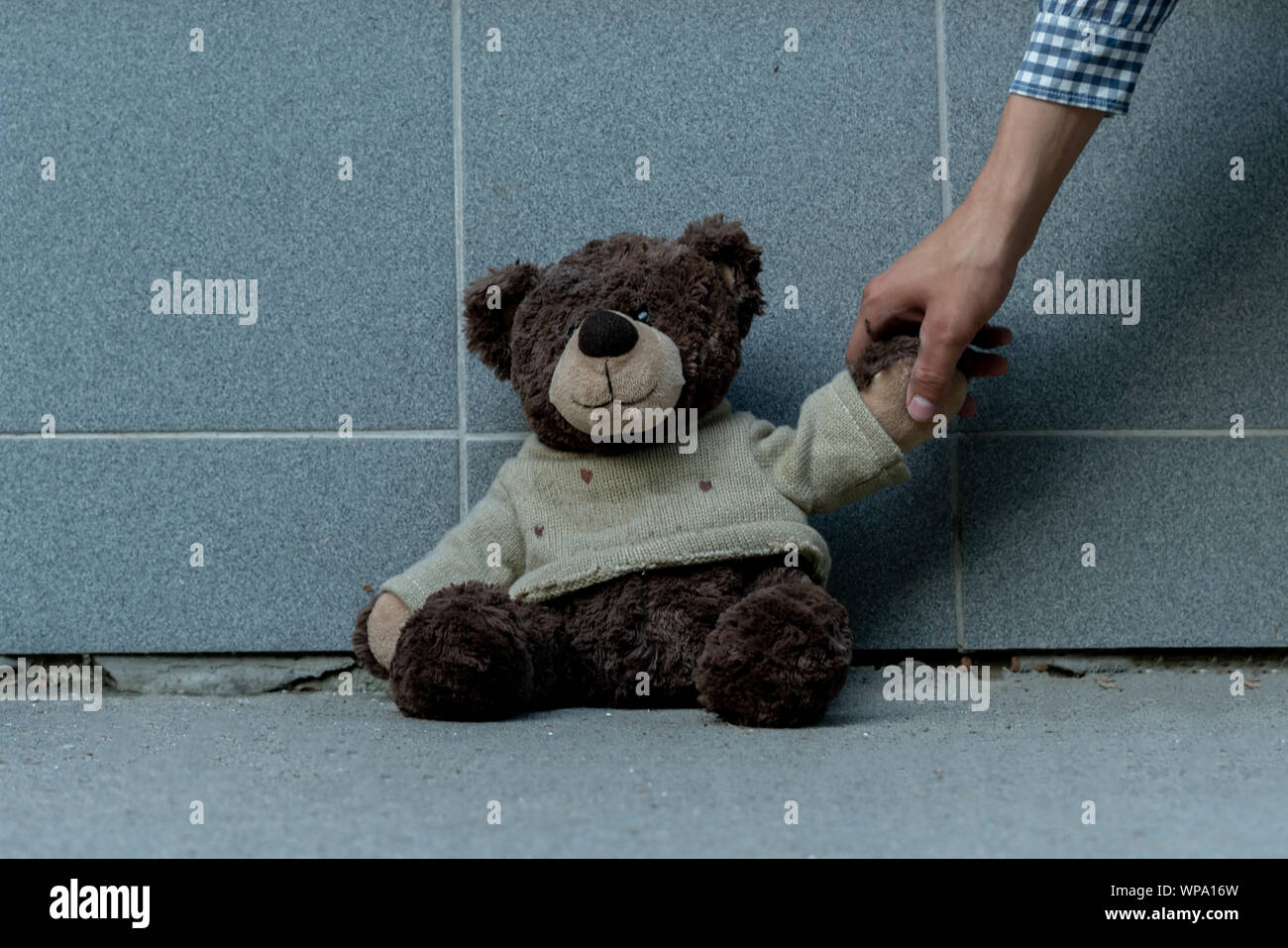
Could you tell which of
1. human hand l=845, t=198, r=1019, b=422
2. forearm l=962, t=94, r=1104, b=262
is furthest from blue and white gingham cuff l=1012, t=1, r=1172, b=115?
human hand l=845, t=198, r=1019, b=422

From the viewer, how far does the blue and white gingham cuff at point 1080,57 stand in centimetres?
134

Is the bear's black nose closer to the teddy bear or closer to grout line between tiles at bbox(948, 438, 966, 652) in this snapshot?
the teddy bear

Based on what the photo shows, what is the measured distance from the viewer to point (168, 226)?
1683mm

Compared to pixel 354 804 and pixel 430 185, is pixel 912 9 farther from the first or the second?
pixel 354 804

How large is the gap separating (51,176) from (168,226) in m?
0.19

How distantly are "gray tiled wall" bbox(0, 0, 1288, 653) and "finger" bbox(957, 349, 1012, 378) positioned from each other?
9.2 inches

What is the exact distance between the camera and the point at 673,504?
1.42m

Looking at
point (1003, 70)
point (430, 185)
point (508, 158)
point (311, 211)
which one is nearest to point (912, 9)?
point (1003, 70)

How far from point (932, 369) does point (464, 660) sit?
661 mm

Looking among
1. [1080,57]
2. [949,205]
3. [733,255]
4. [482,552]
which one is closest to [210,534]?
[482,552]

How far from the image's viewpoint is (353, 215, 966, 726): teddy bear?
4.49ft

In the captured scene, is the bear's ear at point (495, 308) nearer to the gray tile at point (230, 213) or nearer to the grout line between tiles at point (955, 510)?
the gray tile at point (230, 213)

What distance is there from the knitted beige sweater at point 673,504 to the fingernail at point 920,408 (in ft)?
0.16

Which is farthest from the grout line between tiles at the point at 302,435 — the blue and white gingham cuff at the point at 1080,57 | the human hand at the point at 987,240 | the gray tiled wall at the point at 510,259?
the blue and white gingham cuff at the point at 1080,57
